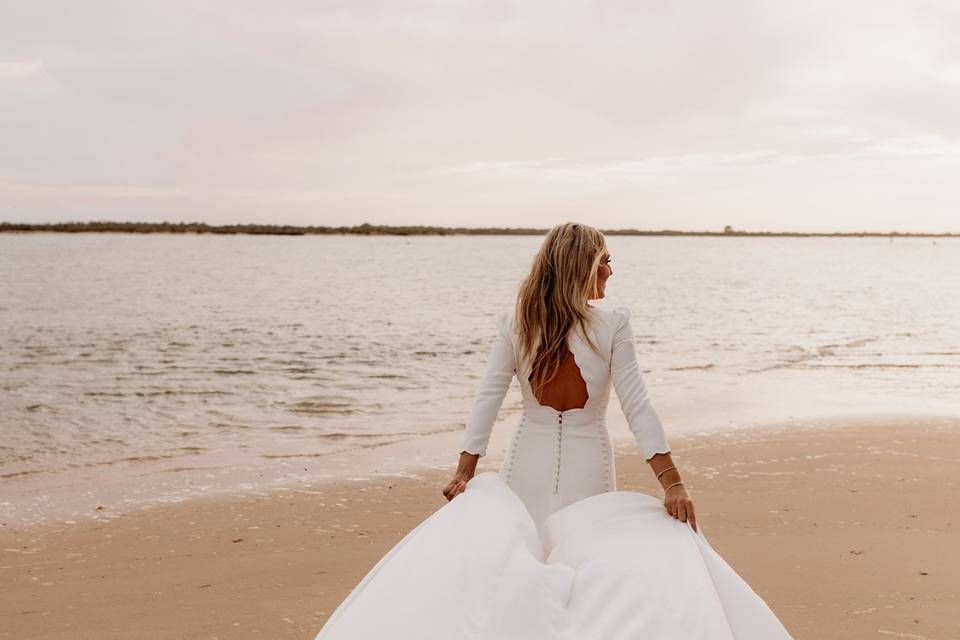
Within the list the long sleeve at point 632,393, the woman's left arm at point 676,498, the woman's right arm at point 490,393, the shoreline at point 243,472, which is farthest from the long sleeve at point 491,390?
the shoreline at point 243,472

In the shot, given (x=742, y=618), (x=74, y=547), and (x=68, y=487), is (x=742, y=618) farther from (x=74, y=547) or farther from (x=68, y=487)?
(x=68, y=487)

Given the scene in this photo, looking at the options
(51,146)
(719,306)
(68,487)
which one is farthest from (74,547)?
(51,146)

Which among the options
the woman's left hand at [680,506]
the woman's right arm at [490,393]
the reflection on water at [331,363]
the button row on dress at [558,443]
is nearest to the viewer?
the woman's left hand at [680,506]

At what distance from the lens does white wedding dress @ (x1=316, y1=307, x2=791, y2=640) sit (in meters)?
2.46

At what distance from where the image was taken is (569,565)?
2.79m

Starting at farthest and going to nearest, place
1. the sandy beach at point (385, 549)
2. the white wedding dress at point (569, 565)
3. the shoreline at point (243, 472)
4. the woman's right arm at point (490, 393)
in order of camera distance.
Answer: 1. the shoreline at point (243, 472)
2. the sandy beach at point (385, 549)
3. the woman's right arm at point (490, 393)
4. the white wedding dress at point (569, 565)

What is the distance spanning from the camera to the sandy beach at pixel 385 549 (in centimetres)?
480

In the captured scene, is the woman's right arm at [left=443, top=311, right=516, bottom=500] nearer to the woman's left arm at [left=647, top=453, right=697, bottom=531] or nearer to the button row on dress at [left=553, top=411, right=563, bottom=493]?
the button row on dress at [left=553, top=411, right=563, bottom=493]

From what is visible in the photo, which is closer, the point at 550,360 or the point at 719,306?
the point at 550,360

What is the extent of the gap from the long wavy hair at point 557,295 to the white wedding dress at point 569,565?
7 centimetres

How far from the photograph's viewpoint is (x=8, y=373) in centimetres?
1572

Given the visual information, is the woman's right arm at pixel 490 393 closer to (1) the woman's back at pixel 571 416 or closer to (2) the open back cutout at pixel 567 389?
(1) the woman's back at pixel 571 416

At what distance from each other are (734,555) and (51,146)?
77.8 m

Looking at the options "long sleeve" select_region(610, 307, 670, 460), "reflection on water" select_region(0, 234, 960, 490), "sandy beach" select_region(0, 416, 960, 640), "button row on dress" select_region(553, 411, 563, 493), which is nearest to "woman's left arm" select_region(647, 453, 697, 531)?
"long sleeve" select_region(610, 307, 670, 460)
